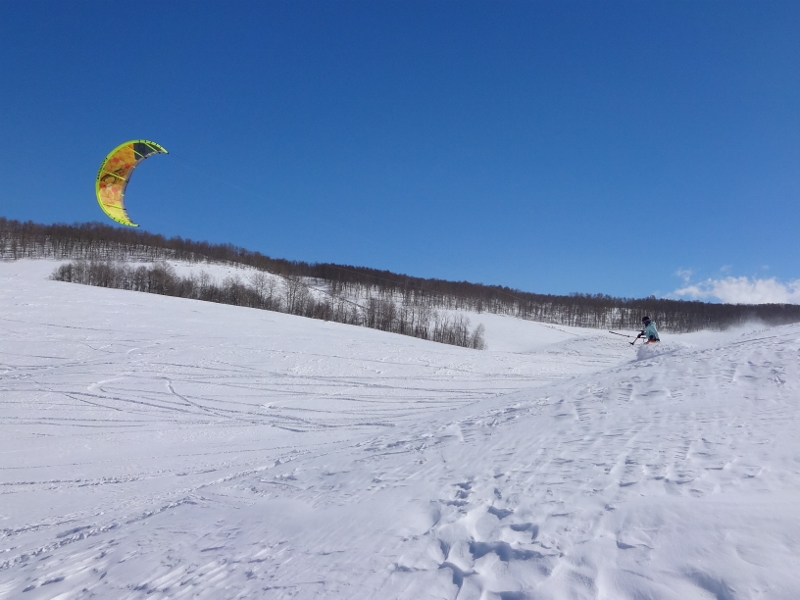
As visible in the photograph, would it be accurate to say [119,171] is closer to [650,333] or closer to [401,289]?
[650,333]

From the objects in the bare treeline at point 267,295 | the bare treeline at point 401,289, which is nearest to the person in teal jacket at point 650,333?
the bare treeline at point 267,295

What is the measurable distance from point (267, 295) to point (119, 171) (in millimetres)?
41286

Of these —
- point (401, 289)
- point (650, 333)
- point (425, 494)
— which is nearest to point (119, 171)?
point (425, 494)

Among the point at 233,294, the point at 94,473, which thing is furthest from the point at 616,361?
the point at 233,294

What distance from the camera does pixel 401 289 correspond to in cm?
9425

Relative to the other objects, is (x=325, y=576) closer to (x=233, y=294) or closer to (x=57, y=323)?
(x=57, y=323)

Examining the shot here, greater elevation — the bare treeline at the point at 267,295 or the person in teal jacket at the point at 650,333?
the person in teal jacket at the point at 650,333

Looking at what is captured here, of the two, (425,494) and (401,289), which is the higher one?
(401,289)

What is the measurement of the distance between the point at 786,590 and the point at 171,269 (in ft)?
210

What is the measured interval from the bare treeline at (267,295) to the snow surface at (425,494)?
41439mm

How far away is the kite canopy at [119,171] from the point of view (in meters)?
17.9

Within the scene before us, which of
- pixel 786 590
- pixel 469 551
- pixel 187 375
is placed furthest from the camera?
pixel 187 375

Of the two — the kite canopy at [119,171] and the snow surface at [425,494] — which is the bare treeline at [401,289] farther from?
the snow surface at [425,494]

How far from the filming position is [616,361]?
3128 centimetres
